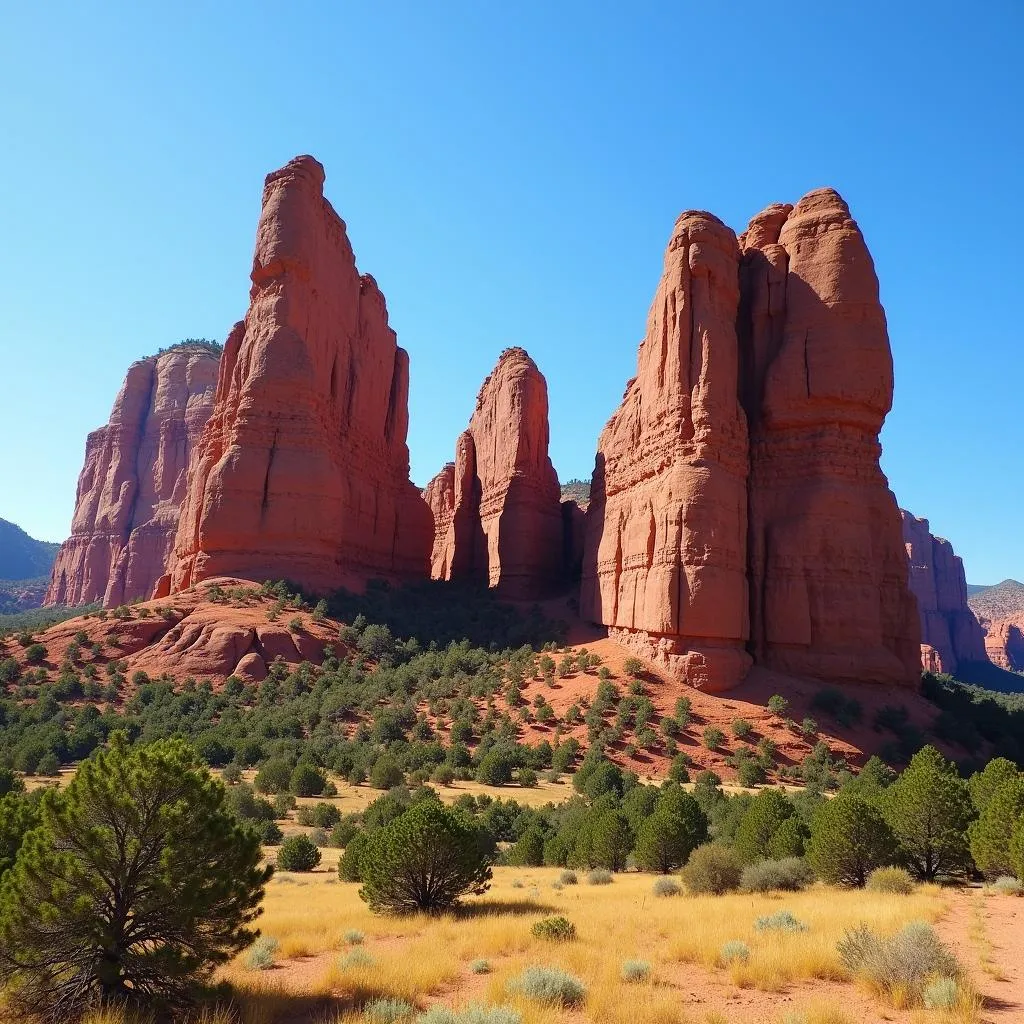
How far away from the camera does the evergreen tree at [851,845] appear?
14.0m

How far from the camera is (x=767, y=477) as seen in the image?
3825 cm

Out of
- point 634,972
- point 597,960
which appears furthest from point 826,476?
point 634,972

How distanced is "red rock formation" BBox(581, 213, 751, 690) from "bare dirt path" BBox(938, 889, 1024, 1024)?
20980mm

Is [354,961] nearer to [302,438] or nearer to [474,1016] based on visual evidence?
[474,1016]

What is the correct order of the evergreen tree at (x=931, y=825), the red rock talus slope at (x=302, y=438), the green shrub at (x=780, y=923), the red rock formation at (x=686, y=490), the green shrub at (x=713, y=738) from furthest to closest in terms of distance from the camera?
the red rock talus slope at (x=302, y=438) → the red rock formation at (x=686, y=490) → the green shrub at (x=713, y=738) → the evergreen tree at (x=931, y=825) → the green shrub at (x=780, y=923)

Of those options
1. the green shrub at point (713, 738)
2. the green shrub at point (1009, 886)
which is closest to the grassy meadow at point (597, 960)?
the green shrub at point (1009, 886)

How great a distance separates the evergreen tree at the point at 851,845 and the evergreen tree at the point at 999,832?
1533 mm

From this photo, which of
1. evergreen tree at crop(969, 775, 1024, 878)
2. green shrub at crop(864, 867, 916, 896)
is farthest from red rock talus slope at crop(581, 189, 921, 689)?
green shrub at crop(864, 867, 916, 896)

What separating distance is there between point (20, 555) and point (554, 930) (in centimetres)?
18561

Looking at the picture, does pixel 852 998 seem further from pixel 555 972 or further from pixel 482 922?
pixel 482 922

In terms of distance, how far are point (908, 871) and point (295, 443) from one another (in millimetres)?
39583

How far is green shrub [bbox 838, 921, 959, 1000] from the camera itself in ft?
23.9

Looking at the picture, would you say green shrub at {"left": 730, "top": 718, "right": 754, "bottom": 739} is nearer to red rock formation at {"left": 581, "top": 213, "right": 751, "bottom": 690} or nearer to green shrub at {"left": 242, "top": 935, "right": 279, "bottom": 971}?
red rock formation at {"left": 581, "top": 213, "right": 751, "bottom": 690}

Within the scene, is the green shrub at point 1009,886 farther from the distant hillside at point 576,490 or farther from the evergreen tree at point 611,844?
the distant hillside at point 576,490
